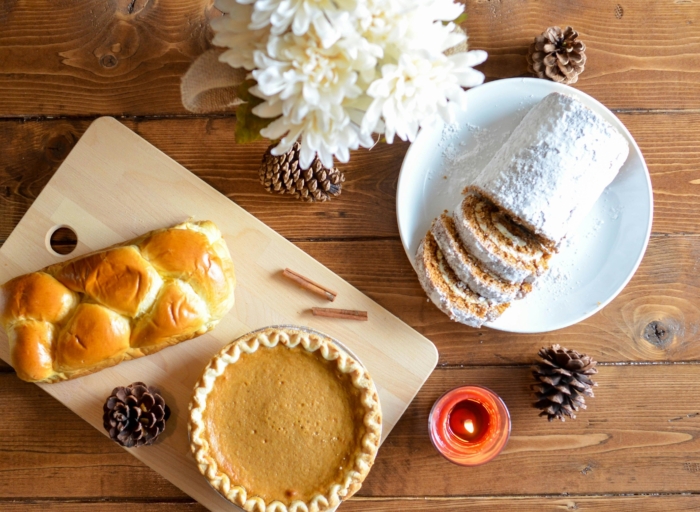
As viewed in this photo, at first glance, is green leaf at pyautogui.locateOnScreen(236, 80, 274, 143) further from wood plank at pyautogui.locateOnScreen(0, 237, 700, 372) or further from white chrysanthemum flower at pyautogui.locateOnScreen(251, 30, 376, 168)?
wood plank at pyautogui.locateOnScreen(0, 237, 700, 372)

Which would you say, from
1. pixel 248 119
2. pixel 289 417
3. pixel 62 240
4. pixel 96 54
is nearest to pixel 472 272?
pixel 289 417

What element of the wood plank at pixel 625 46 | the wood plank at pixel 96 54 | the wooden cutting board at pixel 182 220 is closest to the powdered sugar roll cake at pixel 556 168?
the wood plank at pixel 625 46

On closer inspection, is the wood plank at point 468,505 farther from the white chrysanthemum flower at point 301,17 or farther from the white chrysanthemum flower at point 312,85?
the white chrysanthemum flower at point 301,17

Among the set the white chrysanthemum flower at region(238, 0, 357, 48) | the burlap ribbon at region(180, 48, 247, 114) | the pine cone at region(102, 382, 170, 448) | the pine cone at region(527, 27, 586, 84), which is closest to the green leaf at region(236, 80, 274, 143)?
the burlap ribbon at region(180, 48, 247, 114)

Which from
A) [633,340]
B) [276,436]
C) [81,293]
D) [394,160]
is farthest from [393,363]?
[81,293]

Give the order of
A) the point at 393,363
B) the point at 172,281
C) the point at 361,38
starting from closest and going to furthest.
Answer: the point at 361,38 < the point at 172,281 < the point at 393,363

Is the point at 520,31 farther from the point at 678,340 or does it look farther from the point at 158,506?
the point at 158,506

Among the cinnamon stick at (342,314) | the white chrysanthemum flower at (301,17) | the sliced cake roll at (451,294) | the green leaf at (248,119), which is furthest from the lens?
the cinnamon stick at (342,314)
